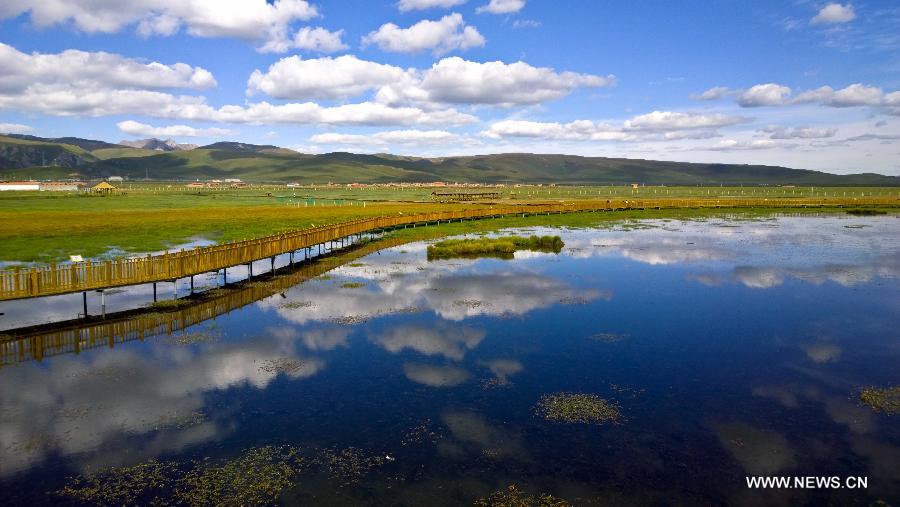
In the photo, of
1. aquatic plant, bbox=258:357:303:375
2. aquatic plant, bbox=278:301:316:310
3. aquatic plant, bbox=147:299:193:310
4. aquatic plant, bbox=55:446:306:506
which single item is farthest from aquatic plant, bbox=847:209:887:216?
aquatic plant, bbox=55:446:306:506

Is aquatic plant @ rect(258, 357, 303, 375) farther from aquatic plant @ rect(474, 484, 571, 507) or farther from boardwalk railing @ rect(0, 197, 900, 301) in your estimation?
boardwalk railing @ rect(0, 197, 900, 301)

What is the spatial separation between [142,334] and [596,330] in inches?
715

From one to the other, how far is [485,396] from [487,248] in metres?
33.2

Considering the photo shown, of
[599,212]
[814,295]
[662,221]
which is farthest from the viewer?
[599,212]

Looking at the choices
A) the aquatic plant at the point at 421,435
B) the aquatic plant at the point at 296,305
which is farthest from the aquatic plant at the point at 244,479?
the aquatic plant at the point at 296,305

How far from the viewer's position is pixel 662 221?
284ft

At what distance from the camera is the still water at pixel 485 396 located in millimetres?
12461

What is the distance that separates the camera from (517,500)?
11562mm

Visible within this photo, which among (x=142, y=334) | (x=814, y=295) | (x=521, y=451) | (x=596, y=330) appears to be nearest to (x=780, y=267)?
(x=814, y=295)

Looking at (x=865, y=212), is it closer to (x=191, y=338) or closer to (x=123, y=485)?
(x=191, y=338)

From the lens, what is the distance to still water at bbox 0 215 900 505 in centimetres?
1246

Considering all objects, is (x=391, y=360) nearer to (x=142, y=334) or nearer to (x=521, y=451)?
(x=521, y=451)

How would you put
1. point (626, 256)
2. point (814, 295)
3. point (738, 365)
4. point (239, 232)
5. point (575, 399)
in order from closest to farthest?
point (575, 399) < point (738, 365) < point (814, 295) < point (626, 256) < point (239, 232)

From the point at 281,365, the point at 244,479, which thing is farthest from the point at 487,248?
the point at 244,479
